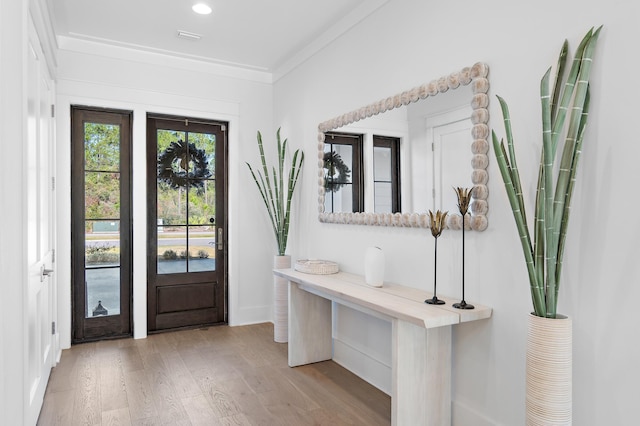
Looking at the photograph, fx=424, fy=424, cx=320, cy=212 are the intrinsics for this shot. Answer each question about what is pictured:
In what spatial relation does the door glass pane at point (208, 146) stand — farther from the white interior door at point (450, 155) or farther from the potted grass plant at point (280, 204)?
the white interior door at point (450, 155)

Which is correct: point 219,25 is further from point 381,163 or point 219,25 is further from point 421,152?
point 421,152

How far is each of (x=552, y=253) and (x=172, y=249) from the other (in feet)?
11.5

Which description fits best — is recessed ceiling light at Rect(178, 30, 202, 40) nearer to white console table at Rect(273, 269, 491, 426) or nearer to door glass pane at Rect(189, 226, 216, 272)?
door glass pane at Rect(189, 226, 216, 272)

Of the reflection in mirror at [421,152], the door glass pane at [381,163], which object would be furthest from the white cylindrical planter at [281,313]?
the door glass pane at [381,163]

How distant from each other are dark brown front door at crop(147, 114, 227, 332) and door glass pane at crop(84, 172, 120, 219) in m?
0.29

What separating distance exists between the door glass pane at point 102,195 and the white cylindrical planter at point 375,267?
254 cm

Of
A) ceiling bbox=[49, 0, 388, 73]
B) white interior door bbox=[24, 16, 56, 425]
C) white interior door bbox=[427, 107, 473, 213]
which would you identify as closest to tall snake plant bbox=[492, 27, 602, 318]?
white interior door bbox=[427, 107, 473, 213]

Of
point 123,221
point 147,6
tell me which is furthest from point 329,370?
point 147,6

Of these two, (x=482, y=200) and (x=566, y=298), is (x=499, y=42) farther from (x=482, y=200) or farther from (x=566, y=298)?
(x=566, y=298)

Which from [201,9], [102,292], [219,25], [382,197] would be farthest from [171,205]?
[382,197]

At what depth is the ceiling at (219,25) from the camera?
3.08m

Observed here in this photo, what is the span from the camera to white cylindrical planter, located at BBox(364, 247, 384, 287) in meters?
2.65

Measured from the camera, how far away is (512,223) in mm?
1985

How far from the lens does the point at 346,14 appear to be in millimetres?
3209
